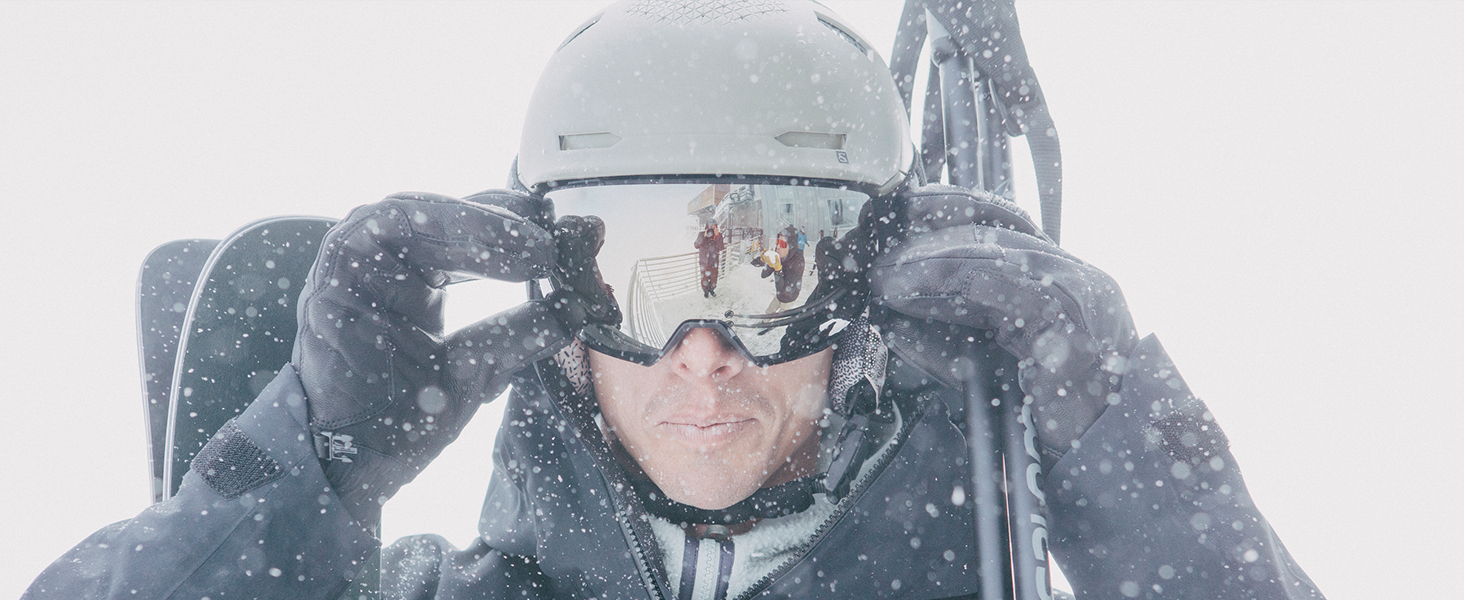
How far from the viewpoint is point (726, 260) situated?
158 centimetres

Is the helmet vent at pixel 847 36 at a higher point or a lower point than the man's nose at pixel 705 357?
higher

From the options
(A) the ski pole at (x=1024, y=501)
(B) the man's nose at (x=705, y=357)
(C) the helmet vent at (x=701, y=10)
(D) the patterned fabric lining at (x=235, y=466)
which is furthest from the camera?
(C) the helmet vent at (x=701, y=10)

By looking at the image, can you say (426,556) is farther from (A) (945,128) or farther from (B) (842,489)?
(A) (945,128)

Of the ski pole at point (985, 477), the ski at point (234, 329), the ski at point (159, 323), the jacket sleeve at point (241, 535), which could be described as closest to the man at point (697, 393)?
the jacket sleeve at point (241, 535)

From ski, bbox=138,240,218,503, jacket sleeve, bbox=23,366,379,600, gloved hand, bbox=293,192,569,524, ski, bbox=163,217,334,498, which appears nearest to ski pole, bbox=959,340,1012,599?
gloved hand, bbox=293,192,569,524

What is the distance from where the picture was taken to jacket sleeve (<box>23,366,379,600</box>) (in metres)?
1.42

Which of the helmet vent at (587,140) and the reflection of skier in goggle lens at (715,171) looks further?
the helmet vent at (587,140)

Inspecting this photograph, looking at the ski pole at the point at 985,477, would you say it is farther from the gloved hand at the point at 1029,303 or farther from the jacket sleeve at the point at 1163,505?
the jacket sleeve at the point at 1163,505

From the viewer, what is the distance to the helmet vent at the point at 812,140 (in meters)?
1.74

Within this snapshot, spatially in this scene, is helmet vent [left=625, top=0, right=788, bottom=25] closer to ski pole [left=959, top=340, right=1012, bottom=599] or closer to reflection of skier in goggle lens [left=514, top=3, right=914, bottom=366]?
reflection of skier in goggle lens [left=514, top=3, right=914, bottom=366]

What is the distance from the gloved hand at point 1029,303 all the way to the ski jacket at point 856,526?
0.06 m

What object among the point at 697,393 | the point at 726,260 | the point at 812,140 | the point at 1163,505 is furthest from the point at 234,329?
the point at 1163,505

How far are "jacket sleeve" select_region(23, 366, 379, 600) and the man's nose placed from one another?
758mm

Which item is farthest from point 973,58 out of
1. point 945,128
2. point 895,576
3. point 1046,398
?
point 895,576
